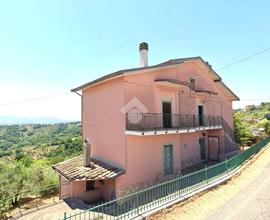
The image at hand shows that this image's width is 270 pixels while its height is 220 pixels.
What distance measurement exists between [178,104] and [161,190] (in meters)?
8.04

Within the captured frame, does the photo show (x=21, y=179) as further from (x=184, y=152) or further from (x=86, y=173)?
(x=184, y=152)

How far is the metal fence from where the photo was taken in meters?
7.87

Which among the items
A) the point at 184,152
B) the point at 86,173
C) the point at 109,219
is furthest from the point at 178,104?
the point at 109,219

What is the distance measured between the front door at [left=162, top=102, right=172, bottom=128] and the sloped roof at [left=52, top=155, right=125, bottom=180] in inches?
174

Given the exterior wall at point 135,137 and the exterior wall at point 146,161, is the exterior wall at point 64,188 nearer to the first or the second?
the exterior wall at point 135,137

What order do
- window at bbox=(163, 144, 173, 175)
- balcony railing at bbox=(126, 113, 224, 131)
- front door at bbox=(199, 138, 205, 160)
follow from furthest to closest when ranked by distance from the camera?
front door at bbox=(199, 138, 205, 160) → window at bbox=(163, 144, 173, 175) → balcony railing at bbox=(126, 113, 224, 131)

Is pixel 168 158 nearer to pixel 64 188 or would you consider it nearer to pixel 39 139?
pixel 64 188

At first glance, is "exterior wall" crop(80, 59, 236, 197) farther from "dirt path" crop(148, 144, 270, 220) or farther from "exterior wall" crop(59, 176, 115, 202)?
"dirt path" crop(148, 144, 270, 220)

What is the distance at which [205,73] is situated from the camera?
64.7 feet

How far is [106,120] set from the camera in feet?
47.2

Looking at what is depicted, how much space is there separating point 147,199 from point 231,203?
3.50m

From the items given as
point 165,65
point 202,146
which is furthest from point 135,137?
point 202,146

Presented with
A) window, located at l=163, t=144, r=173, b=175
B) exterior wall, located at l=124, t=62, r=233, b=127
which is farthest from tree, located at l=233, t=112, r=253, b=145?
window, located at l=163, t=144, r=173, b=175

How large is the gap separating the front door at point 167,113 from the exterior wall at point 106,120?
3.34m
